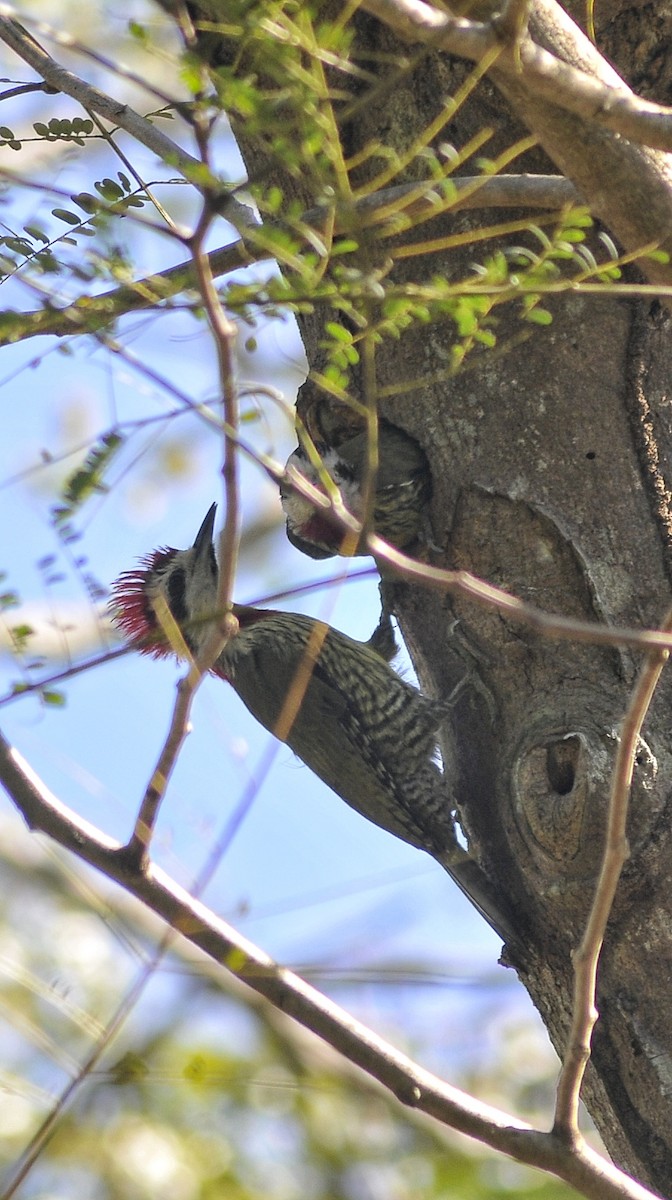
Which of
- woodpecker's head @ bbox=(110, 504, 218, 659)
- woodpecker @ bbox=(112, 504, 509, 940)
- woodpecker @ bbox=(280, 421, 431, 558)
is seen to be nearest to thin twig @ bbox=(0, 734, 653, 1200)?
woodpecker @ bbox=(280, 421, 431, 558)

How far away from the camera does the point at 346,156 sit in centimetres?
271

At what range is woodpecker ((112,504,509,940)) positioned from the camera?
357 cm

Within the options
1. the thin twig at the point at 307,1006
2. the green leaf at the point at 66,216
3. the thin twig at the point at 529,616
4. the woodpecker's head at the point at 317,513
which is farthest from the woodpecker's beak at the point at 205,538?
the thin twig at the point at 529,616

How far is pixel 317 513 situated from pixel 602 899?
5.99ft

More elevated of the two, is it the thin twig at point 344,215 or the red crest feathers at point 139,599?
the red crest feathers at point 139,599

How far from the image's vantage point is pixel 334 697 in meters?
3.77

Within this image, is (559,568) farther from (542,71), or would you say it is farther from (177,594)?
(177,594)

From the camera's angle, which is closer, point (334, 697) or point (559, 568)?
point (559, 568)

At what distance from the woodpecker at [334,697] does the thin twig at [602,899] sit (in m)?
1.54

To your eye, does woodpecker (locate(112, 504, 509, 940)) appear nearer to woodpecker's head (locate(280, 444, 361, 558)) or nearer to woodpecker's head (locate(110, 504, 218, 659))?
woodpecker's head (locate(110, 504, 218, 659))

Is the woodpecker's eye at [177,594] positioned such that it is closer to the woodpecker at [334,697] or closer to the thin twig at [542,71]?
the woodpecker at [334,697]

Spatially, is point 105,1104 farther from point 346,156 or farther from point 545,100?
point 545,100

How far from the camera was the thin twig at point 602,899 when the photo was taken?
151cm

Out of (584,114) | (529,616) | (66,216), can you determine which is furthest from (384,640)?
(529,616)
